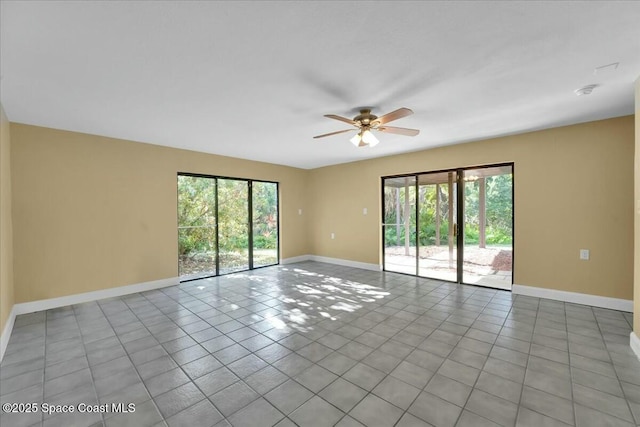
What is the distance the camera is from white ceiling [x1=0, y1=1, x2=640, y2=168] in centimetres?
160

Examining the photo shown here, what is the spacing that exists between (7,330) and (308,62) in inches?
161

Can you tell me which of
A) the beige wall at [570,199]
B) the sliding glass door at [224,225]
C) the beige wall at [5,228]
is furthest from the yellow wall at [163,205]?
the sliding glass door at [224,225]

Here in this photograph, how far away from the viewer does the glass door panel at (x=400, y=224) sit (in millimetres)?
5445

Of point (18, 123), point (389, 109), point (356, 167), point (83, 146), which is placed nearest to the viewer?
point (389, 109)

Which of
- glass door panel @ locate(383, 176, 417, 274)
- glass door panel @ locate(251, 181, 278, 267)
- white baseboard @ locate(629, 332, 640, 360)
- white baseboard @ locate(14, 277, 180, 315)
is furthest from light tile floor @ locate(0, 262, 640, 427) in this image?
glass door panel @ locate(251, 181, 278, 267)

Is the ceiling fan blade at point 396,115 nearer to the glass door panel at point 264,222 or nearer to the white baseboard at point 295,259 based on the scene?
the glass door panel at point 264,222

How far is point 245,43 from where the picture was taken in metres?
1.87

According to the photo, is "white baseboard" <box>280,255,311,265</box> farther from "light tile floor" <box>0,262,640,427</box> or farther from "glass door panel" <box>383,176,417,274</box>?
"light tile floor" <box>0,262,640,427</box>

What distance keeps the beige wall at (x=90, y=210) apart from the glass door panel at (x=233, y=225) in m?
0.73

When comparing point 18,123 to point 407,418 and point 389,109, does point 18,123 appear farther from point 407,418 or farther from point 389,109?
point 407,418

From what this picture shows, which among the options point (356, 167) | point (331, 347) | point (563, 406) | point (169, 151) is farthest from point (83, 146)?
point (563, 406)

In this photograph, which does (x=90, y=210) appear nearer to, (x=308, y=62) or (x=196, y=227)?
(x=196, y=227)

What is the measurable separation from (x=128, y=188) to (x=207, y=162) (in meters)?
1.42

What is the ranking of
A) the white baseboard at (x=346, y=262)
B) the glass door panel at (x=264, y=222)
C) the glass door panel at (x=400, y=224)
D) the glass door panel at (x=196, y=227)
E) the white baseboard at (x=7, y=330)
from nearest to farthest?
1. the white baseboard at (x=7, y=330)
2. the glass door panel at (x=196, y=227)
3. the glass door panel at (x=400, y=224)
4. the white baseboard at (x=346, y=262)
5. the glass door panel at (x=264, y=222)
